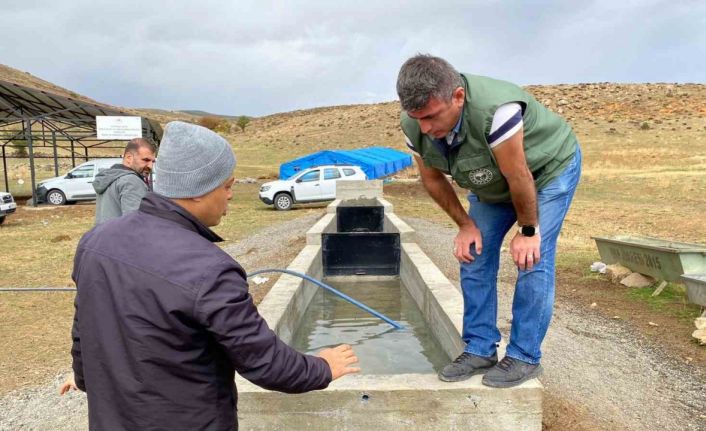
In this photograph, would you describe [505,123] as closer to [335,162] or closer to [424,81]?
[424,81]

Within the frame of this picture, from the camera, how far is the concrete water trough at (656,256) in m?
6.11

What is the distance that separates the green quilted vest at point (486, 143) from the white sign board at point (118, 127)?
1762cm

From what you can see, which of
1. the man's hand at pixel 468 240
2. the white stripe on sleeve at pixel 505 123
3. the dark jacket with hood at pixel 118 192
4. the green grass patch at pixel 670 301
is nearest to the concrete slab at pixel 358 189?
the green grass patch at pixel 670 301

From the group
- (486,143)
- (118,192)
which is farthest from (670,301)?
(118,192)

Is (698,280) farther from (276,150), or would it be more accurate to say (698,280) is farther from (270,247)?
(276,150)

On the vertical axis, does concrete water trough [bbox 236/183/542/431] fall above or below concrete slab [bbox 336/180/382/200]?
above

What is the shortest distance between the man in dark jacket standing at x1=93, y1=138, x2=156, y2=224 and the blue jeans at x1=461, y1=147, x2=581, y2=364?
7.48ft

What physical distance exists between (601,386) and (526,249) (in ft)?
7.22

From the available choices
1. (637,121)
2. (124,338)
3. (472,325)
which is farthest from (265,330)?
(637,121)

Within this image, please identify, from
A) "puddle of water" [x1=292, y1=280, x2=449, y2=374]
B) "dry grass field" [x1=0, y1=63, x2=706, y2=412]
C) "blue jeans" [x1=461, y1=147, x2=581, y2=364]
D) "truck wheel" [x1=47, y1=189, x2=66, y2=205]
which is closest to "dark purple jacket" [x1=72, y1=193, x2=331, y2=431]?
"blue jeans" [x1=461, y1=147, x2=581, y2=364]

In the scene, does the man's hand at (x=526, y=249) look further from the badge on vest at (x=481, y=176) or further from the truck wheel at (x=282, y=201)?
the truck wheel at (x=282, y=201)

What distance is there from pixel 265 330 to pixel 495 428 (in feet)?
6.64

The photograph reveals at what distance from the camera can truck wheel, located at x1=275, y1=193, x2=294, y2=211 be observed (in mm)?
18344

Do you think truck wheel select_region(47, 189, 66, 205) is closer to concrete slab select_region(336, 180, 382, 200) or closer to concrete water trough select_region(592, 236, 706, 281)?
concrete slab select_region(336, 180, 382, 200)
